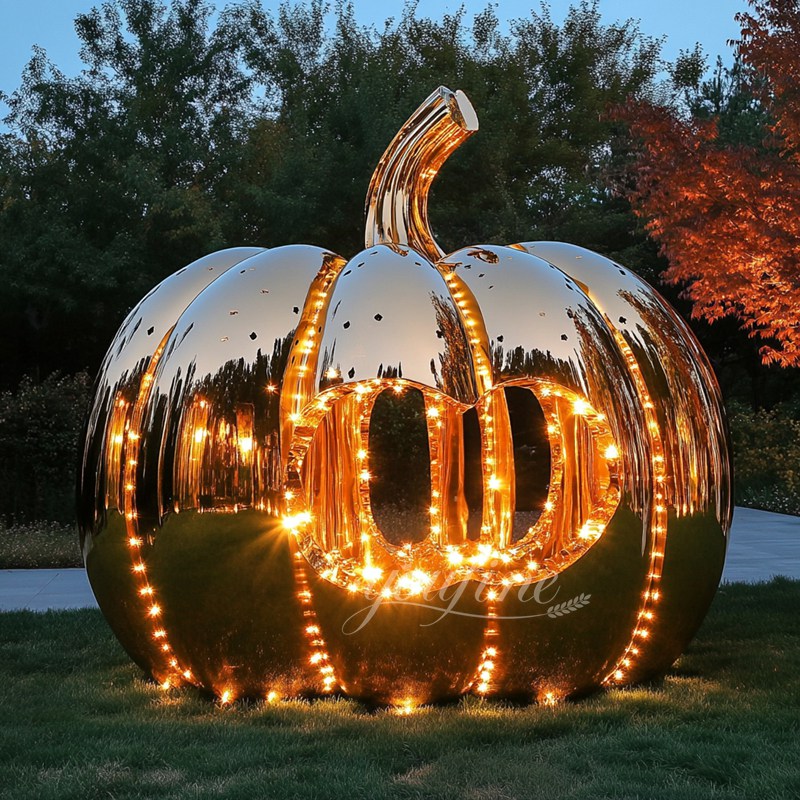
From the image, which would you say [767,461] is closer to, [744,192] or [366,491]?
[744,192]

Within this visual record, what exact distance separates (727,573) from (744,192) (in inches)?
149

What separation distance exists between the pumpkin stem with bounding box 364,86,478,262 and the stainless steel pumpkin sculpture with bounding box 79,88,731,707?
1.08ft

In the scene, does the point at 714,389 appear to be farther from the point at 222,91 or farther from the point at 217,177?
the point at 222,91

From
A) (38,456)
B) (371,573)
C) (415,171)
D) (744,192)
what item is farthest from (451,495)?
(38,456)

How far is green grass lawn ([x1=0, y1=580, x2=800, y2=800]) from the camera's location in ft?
11.5

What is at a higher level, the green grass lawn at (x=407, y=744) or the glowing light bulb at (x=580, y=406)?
the glowing light bulb at (x=580, y=406)

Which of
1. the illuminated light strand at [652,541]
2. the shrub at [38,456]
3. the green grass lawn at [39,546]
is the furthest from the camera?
the shrub at [38,456]

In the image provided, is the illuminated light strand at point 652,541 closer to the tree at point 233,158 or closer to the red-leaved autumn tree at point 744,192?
the red-leaved autumn tree at point 744,192

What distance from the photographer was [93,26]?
25500 millimetres

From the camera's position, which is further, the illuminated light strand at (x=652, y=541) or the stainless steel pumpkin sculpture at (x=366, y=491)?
the illuminated light strand at (x=652, y=541)

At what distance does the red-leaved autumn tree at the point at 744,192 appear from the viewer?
9.57 meters

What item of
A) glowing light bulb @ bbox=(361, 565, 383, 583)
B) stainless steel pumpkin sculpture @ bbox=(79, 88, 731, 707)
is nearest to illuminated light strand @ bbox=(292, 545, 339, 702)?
stainless steel pumpkin sculpture @ bbox=(79, 88, 731, 707)

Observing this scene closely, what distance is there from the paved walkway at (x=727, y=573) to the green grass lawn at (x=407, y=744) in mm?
3180

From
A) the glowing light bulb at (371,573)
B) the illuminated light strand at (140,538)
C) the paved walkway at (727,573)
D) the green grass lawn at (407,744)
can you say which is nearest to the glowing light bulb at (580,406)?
the glowing light bulb at (371,573)
